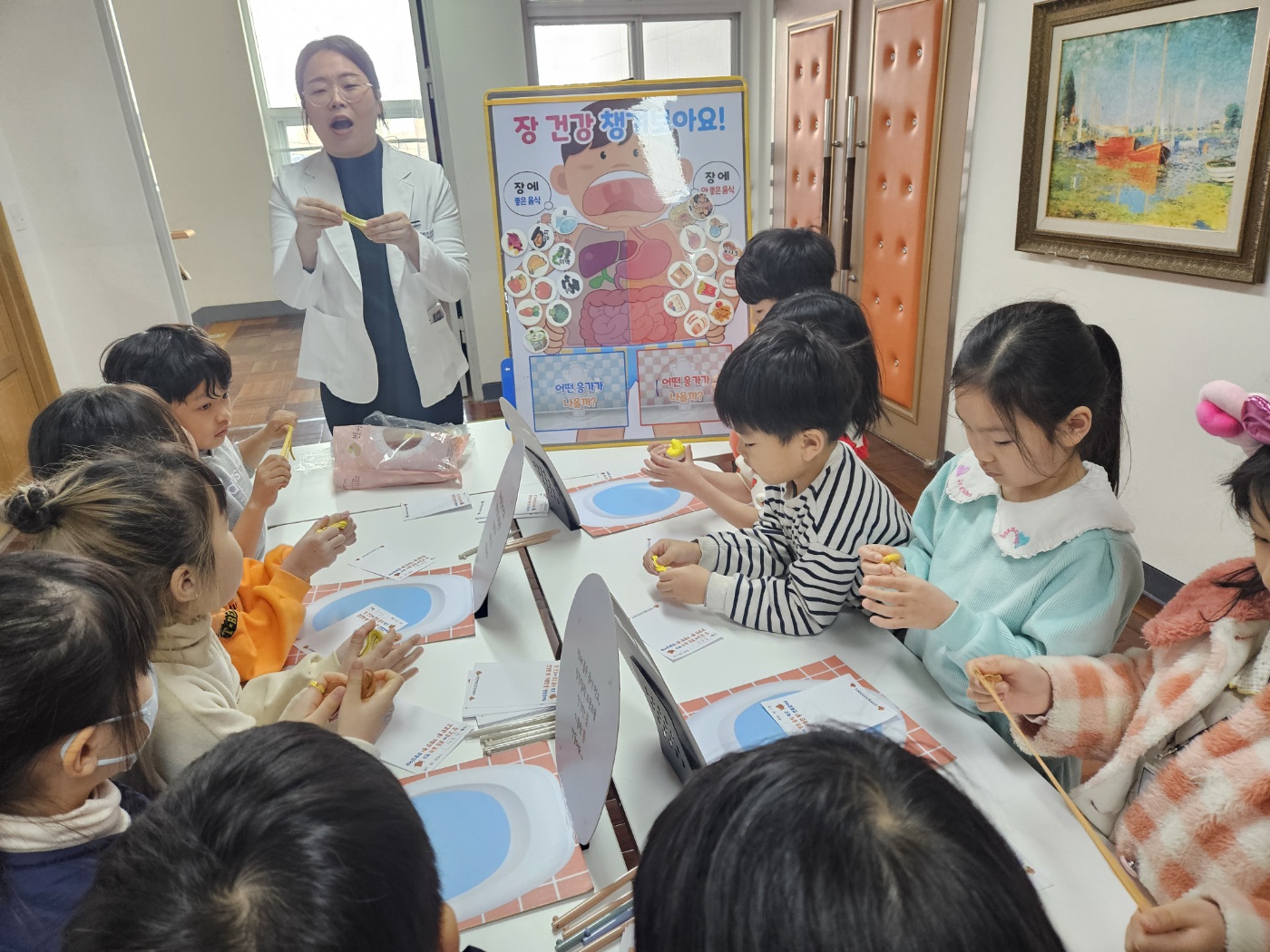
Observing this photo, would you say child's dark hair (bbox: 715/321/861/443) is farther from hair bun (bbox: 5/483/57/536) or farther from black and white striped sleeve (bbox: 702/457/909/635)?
hair bun (bbox: 5/483/57/536)

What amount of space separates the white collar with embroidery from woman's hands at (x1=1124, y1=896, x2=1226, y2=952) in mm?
464

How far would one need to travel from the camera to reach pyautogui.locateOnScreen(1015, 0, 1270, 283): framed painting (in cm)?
199

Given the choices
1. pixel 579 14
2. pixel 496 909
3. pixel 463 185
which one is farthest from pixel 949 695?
pixel 579 14

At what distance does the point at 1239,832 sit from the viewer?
0.79m

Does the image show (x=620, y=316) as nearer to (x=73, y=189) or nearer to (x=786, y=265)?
(x=786, y=265)

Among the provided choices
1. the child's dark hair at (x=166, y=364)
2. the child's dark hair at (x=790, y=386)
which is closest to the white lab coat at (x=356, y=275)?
the child's dark hair at (x=166, y=364)

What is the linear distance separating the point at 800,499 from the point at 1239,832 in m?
0.67

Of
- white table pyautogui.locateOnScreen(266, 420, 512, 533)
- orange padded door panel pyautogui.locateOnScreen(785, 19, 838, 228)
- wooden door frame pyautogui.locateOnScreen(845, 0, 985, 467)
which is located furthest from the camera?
orange padded door panel pyautogui.locateOnScreen(785, 19, 838, 228)

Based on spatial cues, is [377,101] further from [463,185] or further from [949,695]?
[463,185]

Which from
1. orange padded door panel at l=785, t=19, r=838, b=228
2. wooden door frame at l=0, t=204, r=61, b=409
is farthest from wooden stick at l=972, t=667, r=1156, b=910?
wooden door frame at l=0, t=204, r=61, b=409

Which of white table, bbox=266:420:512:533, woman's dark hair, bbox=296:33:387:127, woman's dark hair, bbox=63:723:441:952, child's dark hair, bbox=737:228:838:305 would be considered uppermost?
woman's dark hair, bbox=296:33:387:127

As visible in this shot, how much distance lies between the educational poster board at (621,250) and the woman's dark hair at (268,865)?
5.05 ft

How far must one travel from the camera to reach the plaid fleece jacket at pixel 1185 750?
0.78 metres

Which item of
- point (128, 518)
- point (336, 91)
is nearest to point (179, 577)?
point (128, 518)
